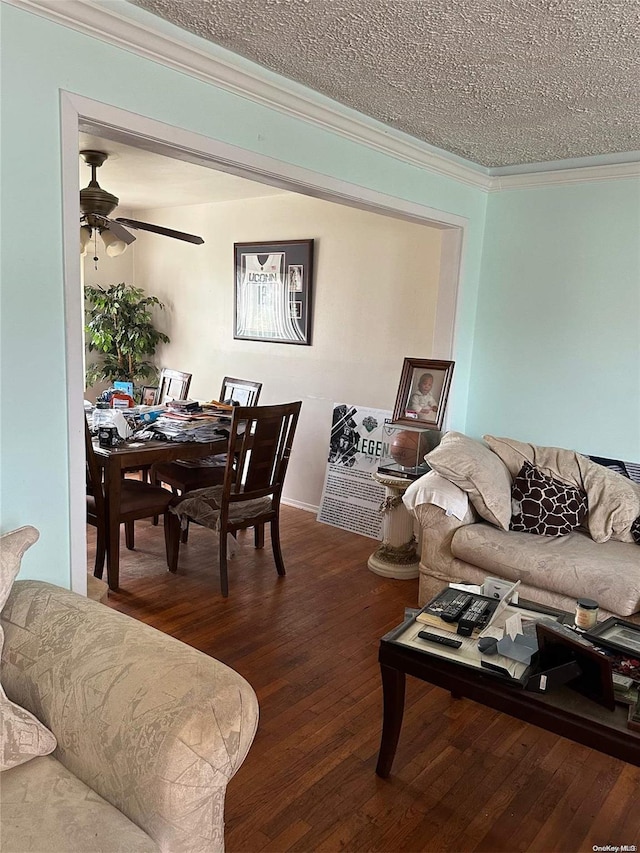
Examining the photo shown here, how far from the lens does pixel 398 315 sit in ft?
14.0

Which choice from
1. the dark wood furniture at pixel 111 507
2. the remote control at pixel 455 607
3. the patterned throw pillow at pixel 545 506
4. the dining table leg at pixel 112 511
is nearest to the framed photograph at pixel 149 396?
the dark wood furniture at pixel 111 507

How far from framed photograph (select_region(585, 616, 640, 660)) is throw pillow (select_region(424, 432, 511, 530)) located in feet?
3.11

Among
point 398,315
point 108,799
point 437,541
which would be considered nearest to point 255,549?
point 437,541

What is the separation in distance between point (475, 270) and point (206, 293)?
247cm

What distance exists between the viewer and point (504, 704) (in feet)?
5.81

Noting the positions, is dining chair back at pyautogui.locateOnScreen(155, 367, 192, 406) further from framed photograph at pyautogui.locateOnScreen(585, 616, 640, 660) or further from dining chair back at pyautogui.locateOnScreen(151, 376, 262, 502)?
framed photograph at pyautogui.locateOnScreen(585, 616, 640, 660)

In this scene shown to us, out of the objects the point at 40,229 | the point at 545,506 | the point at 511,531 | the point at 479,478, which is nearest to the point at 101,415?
the point at 40,229

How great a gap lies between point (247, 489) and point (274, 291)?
1988mm

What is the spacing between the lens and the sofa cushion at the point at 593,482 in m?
2.98

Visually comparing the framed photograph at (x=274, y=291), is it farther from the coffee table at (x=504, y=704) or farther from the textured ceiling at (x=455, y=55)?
the coffee table at (x=504, y=704)

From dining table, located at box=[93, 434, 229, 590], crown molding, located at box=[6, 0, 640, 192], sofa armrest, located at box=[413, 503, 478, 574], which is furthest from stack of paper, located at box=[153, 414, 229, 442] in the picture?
crown molding, located at box=[6, 0, 640, 192]

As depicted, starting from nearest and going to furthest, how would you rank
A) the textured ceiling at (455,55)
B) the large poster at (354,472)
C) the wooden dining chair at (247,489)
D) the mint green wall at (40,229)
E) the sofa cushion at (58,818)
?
the sofa cushion at (58,818), the mint green wall at (40,229), the textured ceiling at (455,55), the wooden dining chair at (247,489), the large poster at (354,472)

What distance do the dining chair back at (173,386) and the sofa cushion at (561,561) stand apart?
259 cm

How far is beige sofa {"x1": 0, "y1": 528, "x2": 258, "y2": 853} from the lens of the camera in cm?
123
